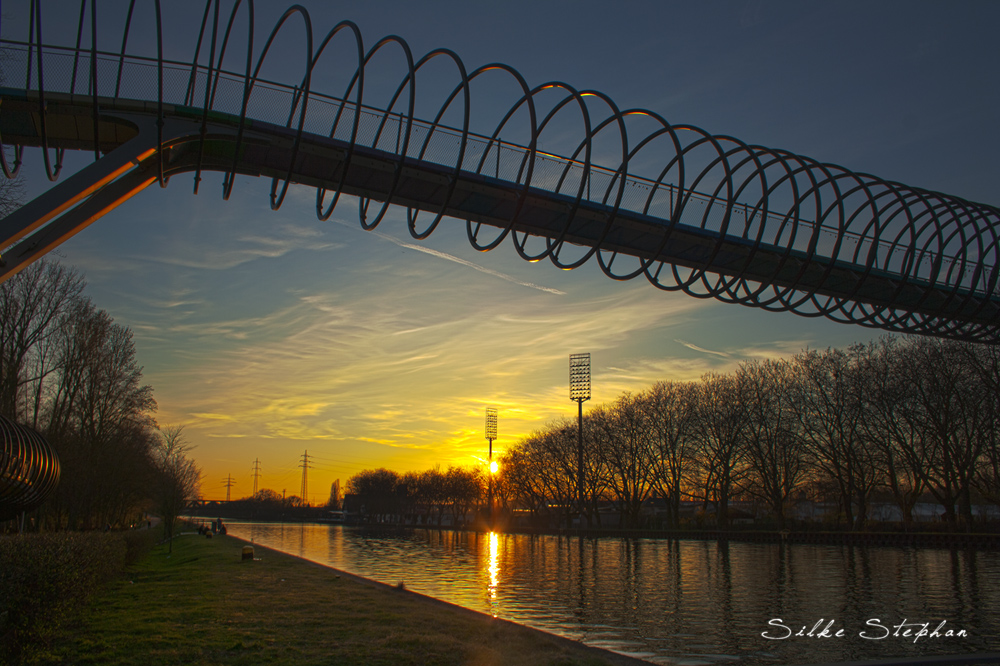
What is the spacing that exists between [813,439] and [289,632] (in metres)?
67.2

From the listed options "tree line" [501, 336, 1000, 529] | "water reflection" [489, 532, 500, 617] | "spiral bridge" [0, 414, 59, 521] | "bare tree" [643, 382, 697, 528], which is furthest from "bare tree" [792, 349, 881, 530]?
"spiral bridge" [0, 414, 59, 521]

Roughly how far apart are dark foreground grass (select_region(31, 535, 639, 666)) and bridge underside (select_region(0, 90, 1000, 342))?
7201 millimetres

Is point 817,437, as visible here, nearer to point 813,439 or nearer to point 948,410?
point 813,439

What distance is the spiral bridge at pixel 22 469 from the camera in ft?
44.3

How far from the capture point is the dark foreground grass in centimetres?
1109

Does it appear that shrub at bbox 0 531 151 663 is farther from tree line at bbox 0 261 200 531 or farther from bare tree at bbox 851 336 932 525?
bare tree at bbox 851 336 932 525

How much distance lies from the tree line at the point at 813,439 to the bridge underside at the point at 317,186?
31.4m

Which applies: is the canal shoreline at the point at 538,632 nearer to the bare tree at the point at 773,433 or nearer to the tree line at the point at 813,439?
the tree line at the point at 813,439

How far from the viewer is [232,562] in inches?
1204

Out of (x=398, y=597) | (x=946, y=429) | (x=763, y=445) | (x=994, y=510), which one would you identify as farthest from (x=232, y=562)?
(x=994, y=510)
